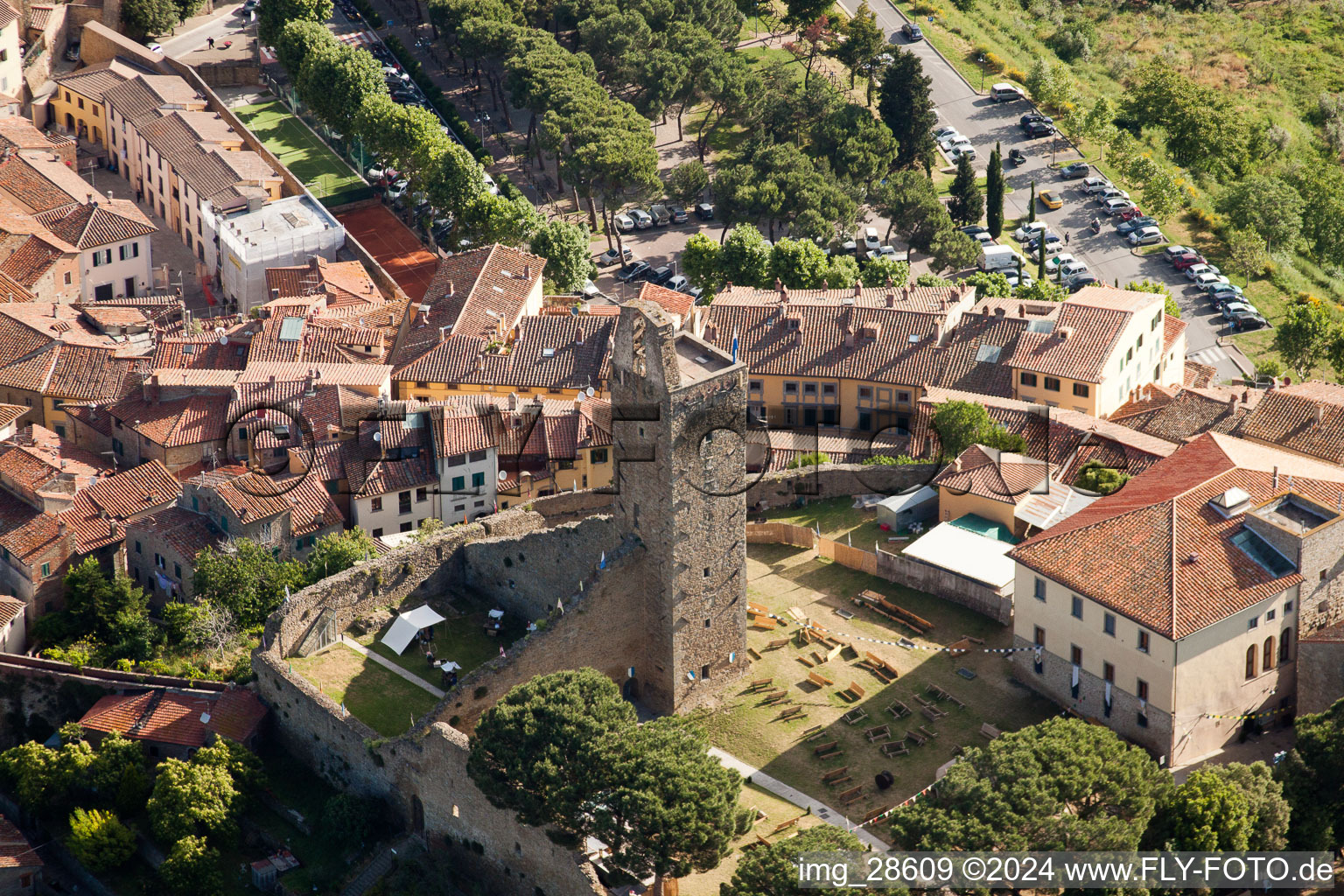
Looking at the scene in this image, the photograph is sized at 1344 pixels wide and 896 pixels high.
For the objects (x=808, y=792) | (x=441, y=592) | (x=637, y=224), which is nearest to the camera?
(x=808, y=792)

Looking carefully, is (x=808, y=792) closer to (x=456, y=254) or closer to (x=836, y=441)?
(x=836, y=441)

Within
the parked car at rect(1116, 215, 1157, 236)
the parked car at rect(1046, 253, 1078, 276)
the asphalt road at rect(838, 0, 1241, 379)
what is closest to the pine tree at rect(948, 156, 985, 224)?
the asphalt road at rect(838, 0, 1241, 379)

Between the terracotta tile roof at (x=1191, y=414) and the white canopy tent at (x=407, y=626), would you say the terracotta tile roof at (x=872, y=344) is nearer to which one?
the terracotta tile roof at (x=1191, y=414)

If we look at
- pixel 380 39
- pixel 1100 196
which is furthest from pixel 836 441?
pixel 380 39

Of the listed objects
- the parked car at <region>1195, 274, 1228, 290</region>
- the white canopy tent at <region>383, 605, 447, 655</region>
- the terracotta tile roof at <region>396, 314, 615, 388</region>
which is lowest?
the parked car at <region>1195, 274, 1228, 290</region>

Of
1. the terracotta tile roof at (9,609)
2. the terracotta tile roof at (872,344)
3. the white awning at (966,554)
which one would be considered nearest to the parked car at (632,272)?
the terracotta tile roof at (872,344)

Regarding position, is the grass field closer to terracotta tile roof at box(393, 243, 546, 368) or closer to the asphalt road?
terracotta tile roof at box(393, 243, 546, 368)
